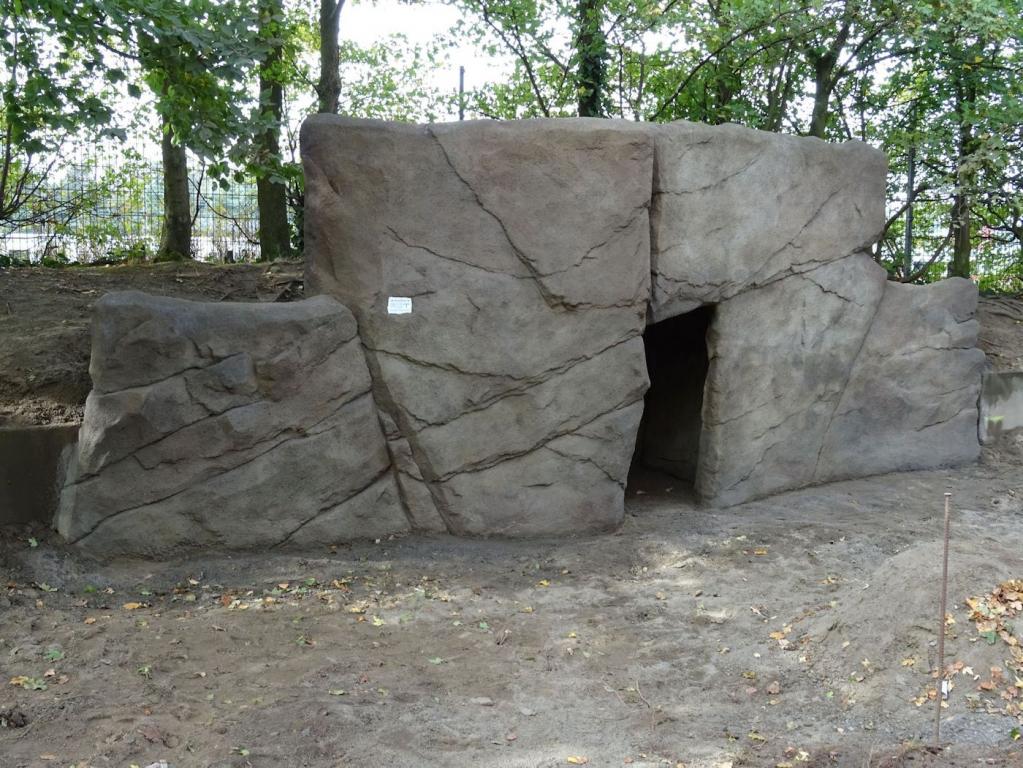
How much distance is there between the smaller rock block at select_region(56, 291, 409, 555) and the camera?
17.9 feet

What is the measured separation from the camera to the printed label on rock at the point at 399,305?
6.14 metres

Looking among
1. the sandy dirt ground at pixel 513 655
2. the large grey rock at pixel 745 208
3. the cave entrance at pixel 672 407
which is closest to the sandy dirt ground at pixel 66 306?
the sandy dirt ground at pixel 513 655

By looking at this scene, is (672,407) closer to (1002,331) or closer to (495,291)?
(495,291)

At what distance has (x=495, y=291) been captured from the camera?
6.30 metres

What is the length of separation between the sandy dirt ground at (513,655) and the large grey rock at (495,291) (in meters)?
0.48

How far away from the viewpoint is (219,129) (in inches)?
229

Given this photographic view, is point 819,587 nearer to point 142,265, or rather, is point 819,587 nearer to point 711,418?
point 711,418

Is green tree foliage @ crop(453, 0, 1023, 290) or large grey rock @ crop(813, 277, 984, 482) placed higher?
green tree foliage @ crop(453, 0, 1023, 290)

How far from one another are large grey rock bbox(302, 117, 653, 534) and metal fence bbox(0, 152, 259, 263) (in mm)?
4296

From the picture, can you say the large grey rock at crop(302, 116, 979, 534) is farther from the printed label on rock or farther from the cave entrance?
the cave entrance

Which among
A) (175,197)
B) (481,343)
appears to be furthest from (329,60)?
(481,343)

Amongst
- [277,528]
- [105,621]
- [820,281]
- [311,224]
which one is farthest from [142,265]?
[820,281]

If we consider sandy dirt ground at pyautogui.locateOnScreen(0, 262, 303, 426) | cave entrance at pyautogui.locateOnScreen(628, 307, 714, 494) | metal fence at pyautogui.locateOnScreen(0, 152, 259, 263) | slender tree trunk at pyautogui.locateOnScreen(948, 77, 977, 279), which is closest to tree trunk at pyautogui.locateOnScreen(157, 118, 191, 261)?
metal fence at pyautogui.locateOnScreen(0, 152, 259, 263)

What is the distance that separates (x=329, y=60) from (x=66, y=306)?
3700 millimetres
